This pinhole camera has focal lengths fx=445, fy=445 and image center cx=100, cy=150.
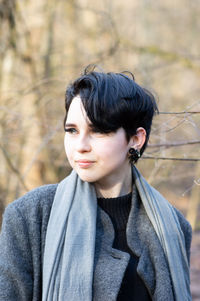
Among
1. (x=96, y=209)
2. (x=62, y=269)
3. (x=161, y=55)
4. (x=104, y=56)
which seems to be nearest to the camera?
(x=62, y=269)

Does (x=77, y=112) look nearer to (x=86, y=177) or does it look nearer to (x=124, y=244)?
(x=86, y=177)

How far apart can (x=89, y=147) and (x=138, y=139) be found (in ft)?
0.96

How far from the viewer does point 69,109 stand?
78.6 inches

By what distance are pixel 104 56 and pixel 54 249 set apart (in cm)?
360

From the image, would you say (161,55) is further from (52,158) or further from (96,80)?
(96,80)

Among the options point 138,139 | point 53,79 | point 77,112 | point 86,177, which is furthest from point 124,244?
point 53,79

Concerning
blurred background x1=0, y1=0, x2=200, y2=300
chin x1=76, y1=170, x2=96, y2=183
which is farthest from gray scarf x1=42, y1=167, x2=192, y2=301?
blurred background x1=0, y1=0, x2=200, y2=300

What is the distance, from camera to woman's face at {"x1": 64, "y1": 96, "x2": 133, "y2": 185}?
1930mm

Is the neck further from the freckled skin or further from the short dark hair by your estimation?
the short dark hair

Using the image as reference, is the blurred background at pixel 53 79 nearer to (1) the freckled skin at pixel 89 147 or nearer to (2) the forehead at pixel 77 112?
(1) the freckled skin at pixel 89 147

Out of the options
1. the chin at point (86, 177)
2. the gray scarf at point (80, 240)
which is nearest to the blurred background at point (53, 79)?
the gray scarf at point (80, 240)

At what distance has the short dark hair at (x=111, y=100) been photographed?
6.24 ft

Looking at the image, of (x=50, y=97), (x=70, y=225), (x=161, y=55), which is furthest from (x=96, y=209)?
(x=161, y=55)

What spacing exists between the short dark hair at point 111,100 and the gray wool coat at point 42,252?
1.36 ft
